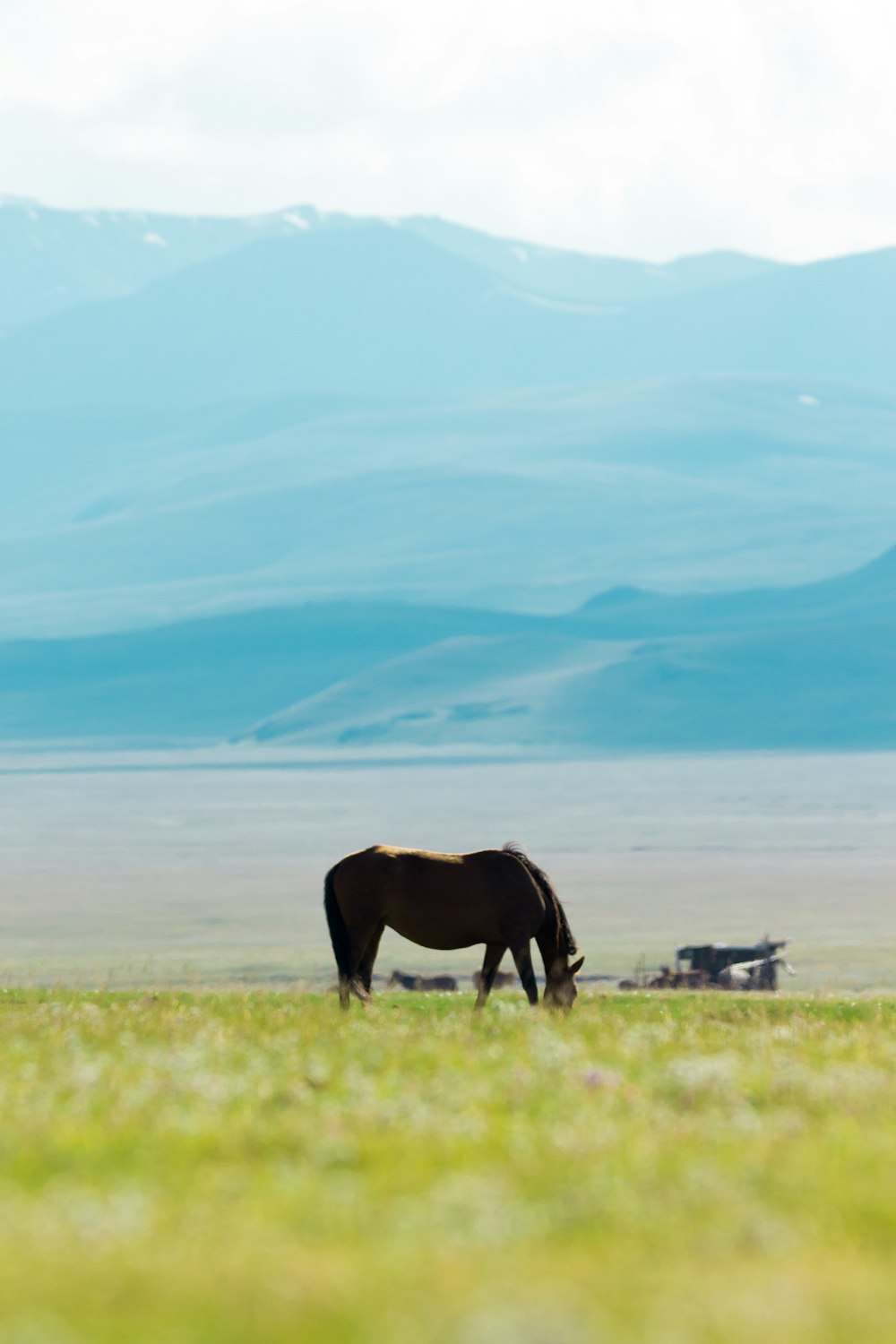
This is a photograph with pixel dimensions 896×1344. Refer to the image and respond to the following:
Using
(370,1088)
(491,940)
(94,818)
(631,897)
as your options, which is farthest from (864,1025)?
(94,818)

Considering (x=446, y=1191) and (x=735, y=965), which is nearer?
(x=446, y=1191)

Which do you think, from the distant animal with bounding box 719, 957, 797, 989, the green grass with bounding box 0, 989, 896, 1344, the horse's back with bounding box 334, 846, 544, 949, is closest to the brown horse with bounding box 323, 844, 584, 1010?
the horse's back with bounding box 334, 846, 544, 949

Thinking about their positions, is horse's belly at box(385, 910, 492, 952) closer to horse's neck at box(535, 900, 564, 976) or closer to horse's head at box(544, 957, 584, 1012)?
horse's neck at box(535, 900, 564, 976)

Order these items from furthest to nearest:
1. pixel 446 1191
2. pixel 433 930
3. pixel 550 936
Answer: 1. pixel 550 936
2. pixel 433 930
3. pixel 446 1191

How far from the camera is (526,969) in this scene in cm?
2119

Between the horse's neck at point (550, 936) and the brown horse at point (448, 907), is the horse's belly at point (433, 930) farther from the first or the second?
the horse's neck at point (550, 936)

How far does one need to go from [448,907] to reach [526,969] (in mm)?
1012

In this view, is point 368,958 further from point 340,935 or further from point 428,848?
point 428,848

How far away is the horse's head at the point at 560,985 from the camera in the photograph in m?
21.7

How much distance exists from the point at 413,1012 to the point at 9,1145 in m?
12.0

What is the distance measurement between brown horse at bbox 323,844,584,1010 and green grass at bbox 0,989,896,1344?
194 inches

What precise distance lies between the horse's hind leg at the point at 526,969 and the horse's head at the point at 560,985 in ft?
0.50

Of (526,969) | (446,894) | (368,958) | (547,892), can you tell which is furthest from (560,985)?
(368,958)

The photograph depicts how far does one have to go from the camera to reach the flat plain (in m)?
55.8
